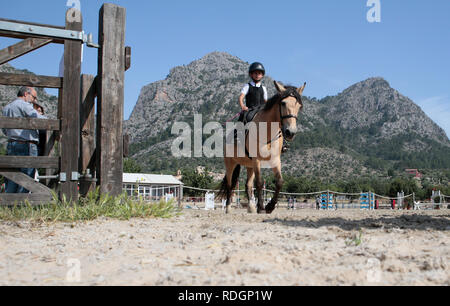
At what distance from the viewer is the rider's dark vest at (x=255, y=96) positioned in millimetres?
8648

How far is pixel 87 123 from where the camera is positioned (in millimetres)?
5738

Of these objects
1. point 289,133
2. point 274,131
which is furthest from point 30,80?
point 274,131

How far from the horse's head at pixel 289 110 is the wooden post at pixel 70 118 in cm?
340

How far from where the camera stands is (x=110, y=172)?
205 inches

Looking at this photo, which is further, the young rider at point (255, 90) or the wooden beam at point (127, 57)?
the young rider at point (255, 90)

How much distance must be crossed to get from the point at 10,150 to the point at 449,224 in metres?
6.11

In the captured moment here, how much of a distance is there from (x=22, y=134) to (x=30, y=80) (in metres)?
1.00

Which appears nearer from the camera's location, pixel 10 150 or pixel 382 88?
pixel 10 150

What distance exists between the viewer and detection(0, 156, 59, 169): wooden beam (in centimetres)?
464

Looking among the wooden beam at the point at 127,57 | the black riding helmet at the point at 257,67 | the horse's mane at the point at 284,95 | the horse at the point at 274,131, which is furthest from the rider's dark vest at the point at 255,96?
the wooden beam at the point at 127,57

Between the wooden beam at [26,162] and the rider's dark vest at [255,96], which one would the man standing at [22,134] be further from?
the rider's dark vest at [255,96]

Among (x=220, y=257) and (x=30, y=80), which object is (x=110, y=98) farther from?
(x=220, y=257)

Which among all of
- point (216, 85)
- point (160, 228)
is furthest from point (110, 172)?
point (216, 85)

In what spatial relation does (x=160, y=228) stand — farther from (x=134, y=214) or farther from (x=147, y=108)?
(x=147, y=108)
